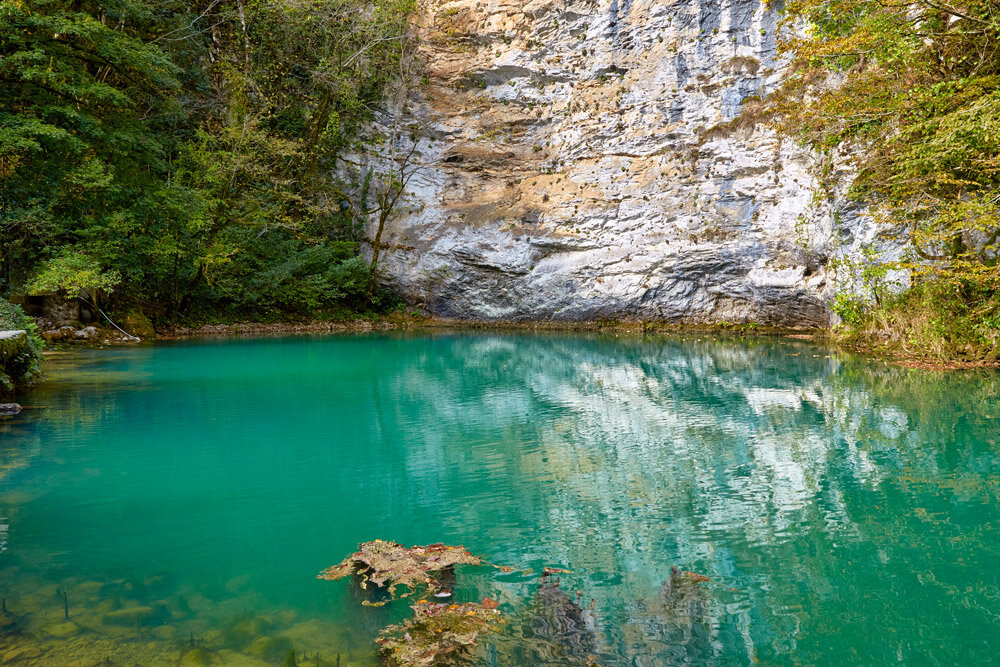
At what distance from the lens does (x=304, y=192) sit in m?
21.1

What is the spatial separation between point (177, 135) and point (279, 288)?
5.07 meters

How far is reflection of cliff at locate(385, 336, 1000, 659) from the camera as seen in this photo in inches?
134

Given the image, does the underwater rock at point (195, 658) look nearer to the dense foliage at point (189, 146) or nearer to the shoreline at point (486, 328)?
the dense foliage at point (189, 146)

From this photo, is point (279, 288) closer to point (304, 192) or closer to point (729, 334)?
point (304, 192)

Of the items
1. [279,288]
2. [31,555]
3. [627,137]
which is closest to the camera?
[31,555]

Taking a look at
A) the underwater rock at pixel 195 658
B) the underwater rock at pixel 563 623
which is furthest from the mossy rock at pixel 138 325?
the underwater rock at pixel 563 623

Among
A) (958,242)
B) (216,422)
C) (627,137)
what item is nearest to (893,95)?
(958,242)

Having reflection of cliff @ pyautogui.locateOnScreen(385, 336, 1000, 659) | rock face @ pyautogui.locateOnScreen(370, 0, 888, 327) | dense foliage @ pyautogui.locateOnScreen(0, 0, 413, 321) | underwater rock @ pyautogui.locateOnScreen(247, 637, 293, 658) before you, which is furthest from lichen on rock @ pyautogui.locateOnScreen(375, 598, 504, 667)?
rock face @ pyautogui.locateOnScreen(370, 0, 888, 327)

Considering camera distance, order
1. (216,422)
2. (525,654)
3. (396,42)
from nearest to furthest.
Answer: (525,654), (216,422), (396,42)

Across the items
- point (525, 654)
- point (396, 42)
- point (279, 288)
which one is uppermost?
point (396, 42)

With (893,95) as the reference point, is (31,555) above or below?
below

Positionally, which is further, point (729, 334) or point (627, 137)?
point (627, 137)

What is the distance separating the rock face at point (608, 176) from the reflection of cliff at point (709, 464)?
303 inches

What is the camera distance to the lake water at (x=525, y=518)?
2703mm
